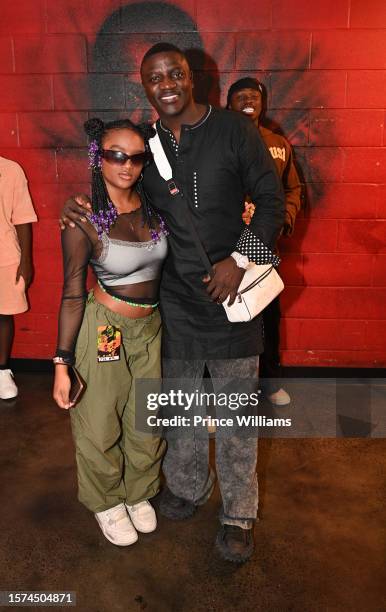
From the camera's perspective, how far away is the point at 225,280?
2055mm


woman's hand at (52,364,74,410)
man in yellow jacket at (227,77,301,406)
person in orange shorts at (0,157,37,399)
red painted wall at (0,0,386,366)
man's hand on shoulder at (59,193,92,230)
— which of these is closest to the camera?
man's hand on shoulder at (59,193,92,230)

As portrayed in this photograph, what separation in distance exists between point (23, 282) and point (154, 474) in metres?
1.90

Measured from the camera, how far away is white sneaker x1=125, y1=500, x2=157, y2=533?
95.3 inches

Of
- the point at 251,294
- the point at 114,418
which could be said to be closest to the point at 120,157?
the point at 251,294

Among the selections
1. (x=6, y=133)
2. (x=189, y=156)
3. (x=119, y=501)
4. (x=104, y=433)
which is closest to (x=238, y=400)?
(x=104, y=433)

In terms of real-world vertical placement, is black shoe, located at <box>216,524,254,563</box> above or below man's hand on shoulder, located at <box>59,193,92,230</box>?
below

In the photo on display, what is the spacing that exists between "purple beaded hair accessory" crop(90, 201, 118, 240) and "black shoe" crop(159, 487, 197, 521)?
1243mm

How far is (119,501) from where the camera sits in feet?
7.96

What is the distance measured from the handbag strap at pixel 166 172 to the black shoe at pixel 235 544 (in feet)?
3.42

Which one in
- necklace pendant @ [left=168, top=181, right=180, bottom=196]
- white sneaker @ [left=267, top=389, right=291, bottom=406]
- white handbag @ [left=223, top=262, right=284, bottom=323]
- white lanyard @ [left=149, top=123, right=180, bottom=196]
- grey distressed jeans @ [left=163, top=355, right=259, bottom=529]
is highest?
white lanyard @ [left=149, top=123, right=180, bottom=196]

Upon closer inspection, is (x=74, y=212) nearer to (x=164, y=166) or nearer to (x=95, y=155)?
(x=95, y=155)

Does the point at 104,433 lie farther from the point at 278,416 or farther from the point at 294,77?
the point at 294,77

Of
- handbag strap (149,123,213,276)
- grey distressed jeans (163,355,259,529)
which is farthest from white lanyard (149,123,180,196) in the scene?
grey distressed jeans (163,355,259,529)

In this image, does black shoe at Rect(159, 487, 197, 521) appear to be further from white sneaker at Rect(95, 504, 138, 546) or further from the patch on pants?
the patch on pants
